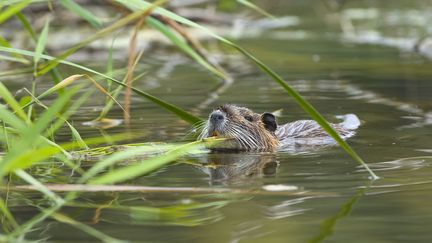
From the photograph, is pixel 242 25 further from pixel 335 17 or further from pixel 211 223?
pixel 211 223

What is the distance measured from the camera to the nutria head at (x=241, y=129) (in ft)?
17.2

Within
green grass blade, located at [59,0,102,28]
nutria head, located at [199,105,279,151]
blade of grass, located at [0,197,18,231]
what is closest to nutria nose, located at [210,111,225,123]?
nutria head, located at [199,105,279,151]

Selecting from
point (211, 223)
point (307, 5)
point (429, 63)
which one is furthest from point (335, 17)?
point (211, 223)

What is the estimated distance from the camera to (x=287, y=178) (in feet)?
13.5

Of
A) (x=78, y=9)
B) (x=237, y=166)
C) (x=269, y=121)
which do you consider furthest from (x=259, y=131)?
(x=78, y=9)

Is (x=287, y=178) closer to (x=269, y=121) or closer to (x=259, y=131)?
(x=259, y=131)

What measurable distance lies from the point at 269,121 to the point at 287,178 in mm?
1529

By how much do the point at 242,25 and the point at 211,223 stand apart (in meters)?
9.34

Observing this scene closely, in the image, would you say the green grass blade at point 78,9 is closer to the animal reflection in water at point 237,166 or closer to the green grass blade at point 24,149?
the animal reflection in water at point 237,166

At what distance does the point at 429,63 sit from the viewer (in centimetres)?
912

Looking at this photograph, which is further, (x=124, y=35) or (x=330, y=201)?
(x=124, y=35)

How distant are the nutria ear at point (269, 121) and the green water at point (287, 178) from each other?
457mm

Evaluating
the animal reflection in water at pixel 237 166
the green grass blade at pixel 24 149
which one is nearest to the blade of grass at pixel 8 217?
the green grass blade at pixel 24 149

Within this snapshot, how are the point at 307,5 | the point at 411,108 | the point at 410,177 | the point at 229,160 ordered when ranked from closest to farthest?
the point at 410,177
the point at 229,160
the point at 411,108
the point at 307,5
